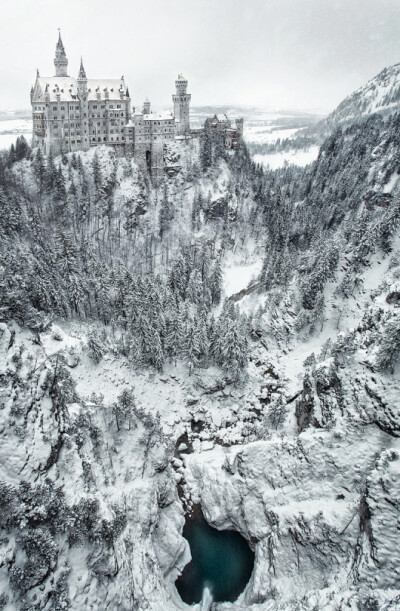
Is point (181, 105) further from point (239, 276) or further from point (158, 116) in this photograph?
point (239, 276)

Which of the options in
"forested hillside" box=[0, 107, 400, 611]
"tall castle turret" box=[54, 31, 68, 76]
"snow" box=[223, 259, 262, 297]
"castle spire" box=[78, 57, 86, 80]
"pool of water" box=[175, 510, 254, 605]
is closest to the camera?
"forested hillside" box=[0, 107, 400, 611]

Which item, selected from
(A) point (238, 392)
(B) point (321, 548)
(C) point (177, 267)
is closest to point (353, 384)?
(B) point (321, 548)

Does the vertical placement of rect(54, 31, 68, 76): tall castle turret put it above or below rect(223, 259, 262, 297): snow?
above

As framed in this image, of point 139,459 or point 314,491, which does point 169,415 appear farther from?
point 314,491

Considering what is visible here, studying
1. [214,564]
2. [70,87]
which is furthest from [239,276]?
[70,87]

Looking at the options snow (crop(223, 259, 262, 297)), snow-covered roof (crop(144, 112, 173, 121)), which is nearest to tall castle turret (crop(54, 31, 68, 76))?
snow-covered roof (crop(144, 112, 173, 121))

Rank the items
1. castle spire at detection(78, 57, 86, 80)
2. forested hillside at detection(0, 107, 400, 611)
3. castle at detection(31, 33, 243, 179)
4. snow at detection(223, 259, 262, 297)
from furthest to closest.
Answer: castle at detection(31, 33, 243, 179)
castle spire at detection(78, 57, 86, 80)
snow at detection(223, 259, 262, 297)
forested hillside at detection(0, 107, 400, 611)

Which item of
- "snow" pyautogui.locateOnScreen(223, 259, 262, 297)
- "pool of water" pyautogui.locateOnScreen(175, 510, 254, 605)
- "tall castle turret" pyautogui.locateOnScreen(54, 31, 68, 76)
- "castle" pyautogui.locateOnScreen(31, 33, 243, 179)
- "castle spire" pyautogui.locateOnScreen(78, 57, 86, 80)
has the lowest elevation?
"pool of water" pyautogui.locateOnScreen(175, 510, 254, 605)

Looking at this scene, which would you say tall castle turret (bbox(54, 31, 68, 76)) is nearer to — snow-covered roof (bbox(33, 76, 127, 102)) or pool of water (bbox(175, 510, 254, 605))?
snow-covered roof (bbox(33, 76, 127, 102))
